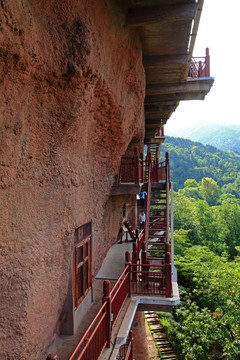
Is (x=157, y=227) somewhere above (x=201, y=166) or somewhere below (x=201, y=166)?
below

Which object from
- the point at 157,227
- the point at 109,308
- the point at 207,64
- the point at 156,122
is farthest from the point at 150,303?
the point at 156,122

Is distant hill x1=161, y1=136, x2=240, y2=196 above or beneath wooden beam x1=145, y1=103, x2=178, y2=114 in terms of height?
above

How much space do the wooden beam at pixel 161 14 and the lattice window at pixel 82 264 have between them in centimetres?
530

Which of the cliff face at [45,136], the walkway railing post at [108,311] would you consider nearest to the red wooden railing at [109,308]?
the walkway railing post at [108,311]

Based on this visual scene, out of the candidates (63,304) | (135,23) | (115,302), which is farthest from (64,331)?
(135,23)

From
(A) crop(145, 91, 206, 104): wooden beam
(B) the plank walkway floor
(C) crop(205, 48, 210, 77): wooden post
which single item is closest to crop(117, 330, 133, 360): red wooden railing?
(B) the plank walkway floor

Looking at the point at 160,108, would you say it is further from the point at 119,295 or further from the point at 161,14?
the point at 119,295

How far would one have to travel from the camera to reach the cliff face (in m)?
4.27

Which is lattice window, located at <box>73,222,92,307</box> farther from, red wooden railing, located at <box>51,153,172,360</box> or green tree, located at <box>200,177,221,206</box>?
green tree, located at <box>200,177,221,206</box>

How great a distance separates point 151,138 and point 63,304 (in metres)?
16.6

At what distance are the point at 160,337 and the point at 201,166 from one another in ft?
352

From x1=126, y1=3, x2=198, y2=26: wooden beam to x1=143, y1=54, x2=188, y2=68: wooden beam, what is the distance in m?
2.68

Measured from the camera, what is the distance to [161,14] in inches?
280

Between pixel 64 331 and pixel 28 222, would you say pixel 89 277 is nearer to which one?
pixel 64 331
